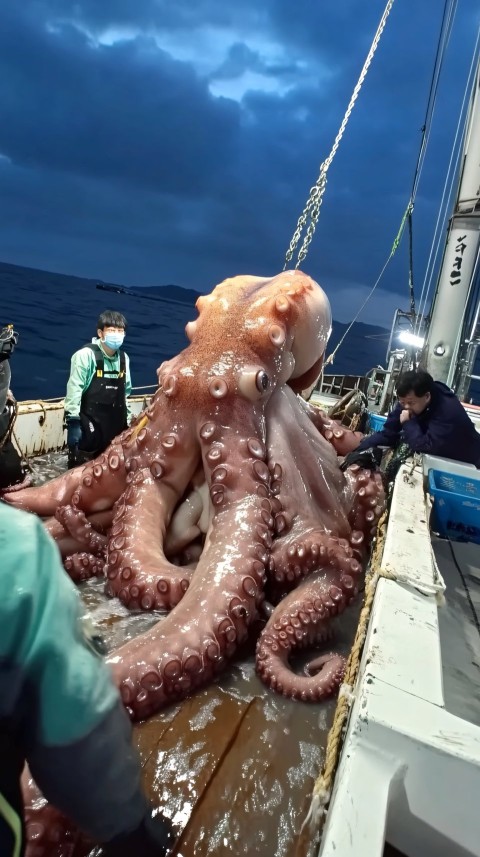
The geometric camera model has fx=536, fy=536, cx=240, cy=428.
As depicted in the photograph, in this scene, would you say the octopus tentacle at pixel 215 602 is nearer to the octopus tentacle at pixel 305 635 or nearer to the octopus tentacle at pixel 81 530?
the octopus tentacle at pixel 305 635

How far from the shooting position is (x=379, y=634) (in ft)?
5.49

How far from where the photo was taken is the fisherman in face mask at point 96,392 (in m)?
5.63

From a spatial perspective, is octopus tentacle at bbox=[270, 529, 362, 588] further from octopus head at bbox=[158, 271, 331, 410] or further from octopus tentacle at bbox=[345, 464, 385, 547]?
octopus head at bbox=[158, 271, 331, 410]

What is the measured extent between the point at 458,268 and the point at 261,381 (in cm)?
665

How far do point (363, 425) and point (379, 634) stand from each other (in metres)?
7.25

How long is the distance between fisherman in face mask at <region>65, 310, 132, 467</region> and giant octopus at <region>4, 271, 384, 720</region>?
184cm

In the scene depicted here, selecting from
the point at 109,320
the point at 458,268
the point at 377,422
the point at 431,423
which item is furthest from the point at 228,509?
the point at 458,268

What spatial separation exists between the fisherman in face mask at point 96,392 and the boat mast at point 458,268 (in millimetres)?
5388

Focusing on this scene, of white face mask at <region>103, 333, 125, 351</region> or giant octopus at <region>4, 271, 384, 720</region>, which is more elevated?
white face mask at <region>103, 333, 125, 351</region>

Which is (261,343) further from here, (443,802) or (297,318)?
(443,802)

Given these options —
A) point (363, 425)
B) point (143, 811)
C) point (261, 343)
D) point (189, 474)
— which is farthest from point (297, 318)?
point (363, 425)

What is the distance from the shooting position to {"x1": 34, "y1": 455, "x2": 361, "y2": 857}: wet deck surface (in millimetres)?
1775

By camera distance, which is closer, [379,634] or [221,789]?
[379,634]

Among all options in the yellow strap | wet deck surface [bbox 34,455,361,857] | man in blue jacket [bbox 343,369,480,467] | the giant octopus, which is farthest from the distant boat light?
the yellow strap
